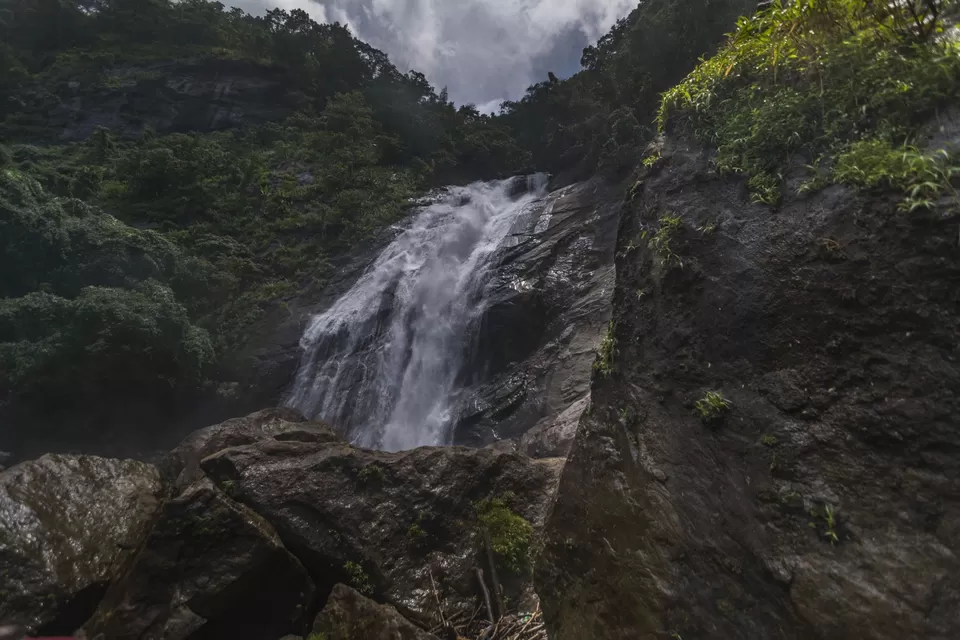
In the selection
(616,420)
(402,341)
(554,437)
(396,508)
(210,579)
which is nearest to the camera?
(616,420)

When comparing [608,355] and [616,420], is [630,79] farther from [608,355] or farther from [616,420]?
[616,420]

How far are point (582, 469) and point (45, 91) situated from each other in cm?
4027

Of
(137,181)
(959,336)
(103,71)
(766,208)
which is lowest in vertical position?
(959,336)

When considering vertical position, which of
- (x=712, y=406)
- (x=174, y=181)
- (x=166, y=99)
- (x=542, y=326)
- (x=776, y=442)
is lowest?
(x=776, y=442)

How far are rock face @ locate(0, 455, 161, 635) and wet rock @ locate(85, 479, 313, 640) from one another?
1.56ft

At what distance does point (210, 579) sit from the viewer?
4.93m

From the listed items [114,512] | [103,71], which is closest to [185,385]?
[114,512]

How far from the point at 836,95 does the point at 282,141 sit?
3134 cm

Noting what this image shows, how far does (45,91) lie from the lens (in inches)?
1169

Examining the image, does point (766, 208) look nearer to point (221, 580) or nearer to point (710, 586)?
point (710, 586)

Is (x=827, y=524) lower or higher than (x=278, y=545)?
higher

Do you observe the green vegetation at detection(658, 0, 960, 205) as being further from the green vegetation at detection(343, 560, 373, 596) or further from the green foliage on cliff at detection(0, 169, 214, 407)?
the green foliage on cliff at detection(0, 169, 214, 407)

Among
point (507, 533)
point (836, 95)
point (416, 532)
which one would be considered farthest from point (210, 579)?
point (836, 95)

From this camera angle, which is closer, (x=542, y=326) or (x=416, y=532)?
(x=416, y=532)
